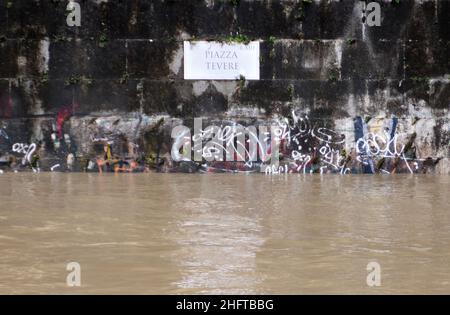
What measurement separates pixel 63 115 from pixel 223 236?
361 inches

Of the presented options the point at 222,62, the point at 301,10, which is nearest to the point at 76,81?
the point at 222,62

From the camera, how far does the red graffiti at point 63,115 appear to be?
18047mm

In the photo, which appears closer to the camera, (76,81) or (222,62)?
(76,81)

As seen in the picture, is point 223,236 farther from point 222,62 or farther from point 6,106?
point 6,106

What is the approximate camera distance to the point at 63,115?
18.1 metres

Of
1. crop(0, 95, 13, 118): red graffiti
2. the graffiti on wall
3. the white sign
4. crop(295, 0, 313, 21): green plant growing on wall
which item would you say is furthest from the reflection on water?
crop(295, 0, 313, 21): green plant growing on wall

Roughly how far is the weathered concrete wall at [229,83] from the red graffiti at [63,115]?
0.07 ft

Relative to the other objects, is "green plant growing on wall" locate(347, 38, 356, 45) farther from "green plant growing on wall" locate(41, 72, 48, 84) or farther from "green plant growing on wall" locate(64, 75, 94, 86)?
"green plant growing on wall" locate(41, 72, 48, 84)

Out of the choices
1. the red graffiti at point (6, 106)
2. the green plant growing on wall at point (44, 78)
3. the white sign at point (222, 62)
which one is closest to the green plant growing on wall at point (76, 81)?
the green plant growing on wall at point (44, 78)

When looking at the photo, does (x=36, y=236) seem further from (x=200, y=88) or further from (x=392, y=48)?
(x=392, y=48)

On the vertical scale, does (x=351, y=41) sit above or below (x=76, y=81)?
above

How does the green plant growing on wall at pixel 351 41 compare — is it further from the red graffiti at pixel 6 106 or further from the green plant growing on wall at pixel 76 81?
the red graffiti at pixel 6 106
